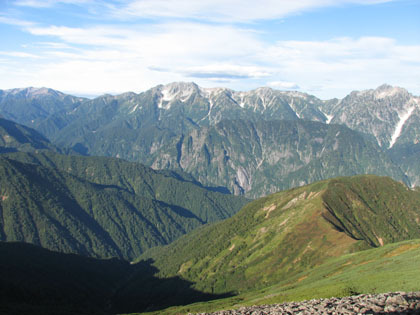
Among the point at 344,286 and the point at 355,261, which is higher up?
the point at 344,286

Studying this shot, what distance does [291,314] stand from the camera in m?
76.8

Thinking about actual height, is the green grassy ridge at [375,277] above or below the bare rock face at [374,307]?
below

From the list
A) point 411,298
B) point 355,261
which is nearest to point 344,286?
point 411,298

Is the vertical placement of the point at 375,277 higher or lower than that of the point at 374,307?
lower

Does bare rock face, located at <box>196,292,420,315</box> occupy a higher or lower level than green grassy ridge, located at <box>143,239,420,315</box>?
higher

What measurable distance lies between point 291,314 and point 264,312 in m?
11.4

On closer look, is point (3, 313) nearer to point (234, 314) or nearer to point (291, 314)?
point (234, 314)

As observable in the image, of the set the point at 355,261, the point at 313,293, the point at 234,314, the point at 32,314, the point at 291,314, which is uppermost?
the point at 291,314

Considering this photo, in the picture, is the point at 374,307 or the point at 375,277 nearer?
the point at 374,307

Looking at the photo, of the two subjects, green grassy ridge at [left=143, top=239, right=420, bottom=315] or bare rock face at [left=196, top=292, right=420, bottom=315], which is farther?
green grassy ridge at [left=143, top=239, right=420, bottom=315]

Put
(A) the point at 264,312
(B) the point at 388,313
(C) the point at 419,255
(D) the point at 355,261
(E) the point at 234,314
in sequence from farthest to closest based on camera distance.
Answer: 1. (D) the point at 355,261
2. (C) the point at 419,255
3. (E) the point at 234,314
4. (A) the point at 264,312
5. (B) the point at 388,313

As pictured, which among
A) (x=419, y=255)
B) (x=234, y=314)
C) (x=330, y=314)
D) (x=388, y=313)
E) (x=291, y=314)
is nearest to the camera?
(x=388, y=313)

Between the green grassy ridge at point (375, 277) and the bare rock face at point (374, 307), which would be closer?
the bare rock face at point (374, 307)

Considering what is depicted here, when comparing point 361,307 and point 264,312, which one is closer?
point 361,307
